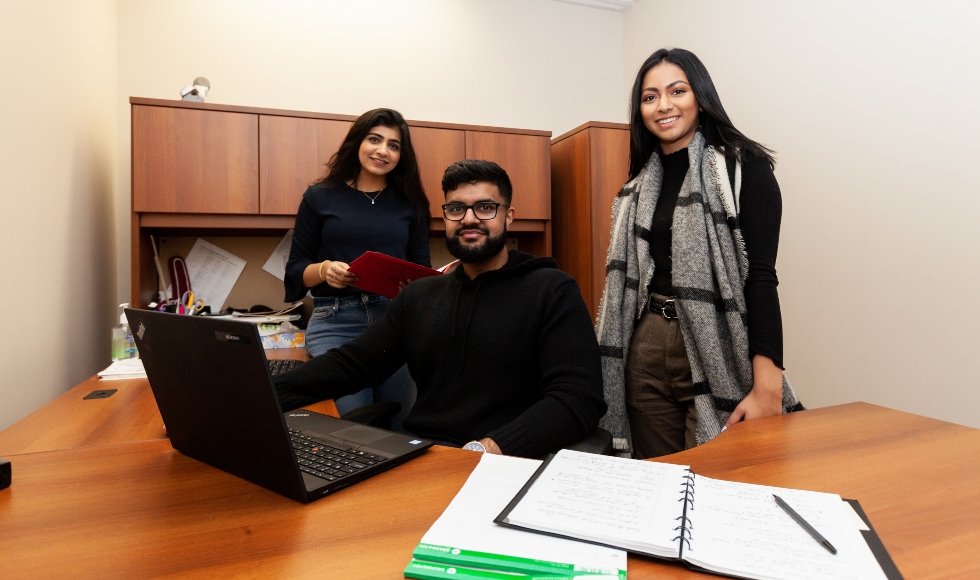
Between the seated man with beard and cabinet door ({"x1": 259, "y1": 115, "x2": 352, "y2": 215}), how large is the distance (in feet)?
3.76

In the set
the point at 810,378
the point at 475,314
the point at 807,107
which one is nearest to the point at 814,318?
the point at 810,378

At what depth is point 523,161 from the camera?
291 centimetres

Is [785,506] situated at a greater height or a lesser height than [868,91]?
lesser

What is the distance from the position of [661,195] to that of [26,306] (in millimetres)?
1790

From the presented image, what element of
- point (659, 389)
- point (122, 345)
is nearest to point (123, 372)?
point (122, 345)

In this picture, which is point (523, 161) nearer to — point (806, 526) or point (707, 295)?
point (707, 295)

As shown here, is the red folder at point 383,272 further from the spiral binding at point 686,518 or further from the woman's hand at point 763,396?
the spiral binding at point 686,518

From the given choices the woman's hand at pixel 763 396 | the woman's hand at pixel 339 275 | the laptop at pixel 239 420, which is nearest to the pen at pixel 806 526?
the laptop at pixel 239 420

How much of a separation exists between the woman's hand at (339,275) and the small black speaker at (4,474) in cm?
118

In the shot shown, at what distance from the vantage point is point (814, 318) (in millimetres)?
2654

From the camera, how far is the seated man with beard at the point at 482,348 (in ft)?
4.49

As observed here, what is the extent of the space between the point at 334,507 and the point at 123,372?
4.77 feet

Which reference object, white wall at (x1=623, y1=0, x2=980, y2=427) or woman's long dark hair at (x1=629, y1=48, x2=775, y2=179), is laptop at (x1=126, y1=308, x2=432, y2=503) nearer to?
woman's long dark hair at (x1=629, y1=48, x2=775, y2=179)

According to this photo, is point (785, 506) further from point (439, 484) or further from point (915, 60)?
point (915, 60)
